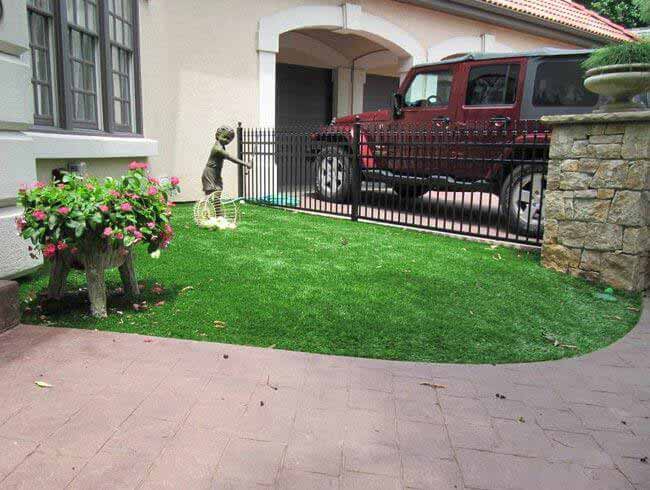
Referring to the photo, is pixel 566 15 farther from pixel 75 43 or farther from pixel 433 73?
pixel 75 43

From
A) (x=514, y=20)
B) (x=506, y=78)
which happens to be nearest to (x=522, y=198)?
(x=506, y=78)

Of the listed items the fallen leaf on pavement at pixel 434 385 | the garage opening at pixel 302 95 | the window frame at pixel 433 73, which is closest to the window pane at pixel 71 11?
the window frame at pixel 433 73

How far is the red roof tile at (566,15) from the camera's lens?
1416 cm

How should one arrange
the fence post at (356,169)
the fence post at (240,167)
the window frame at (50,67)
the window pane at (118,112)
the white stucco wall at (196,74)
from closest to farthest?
the window frame at (50,67), the window pane at (118,112), the fence post at (356,169), the white stucco wall at (196,74), the fence post at (240,167)

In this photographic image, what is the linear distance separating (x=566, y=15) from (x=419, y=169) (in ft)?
34.2

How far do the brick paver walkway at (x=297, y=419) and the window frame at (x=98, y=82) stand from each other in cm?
372

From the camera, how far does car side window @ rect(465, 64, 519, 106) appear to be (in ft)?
26.5

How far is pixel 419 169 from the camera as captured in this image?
8.51m

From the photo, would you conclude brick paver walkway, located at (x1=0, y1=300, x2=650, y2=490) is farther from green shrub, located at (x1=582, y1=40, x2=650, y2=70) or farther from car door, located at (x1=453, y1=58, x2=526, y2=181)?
car door, located at (x1=453, y1=58, x2=526, y2=181)

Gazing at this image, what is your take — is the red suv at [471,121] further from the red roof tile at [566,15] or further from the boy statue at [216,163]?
the red roof tile at [566,15]

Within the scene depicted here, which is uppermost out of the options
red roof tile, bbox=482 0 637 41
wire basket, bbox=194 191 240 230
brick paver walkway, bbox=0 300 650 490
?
red roof tile, bbox=482 0 637 41

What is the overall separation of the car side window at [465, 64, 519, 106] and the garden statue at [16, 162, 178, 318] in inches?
216

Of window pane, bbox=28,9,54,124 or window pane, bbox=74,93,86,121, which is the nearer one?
window pane, bbox=28,9,54,124

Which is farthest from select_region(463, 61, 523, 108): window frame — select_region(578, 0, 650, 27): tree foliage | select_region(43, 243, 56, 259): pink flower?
select_region(578, 0, 650, 27): tree foliage
